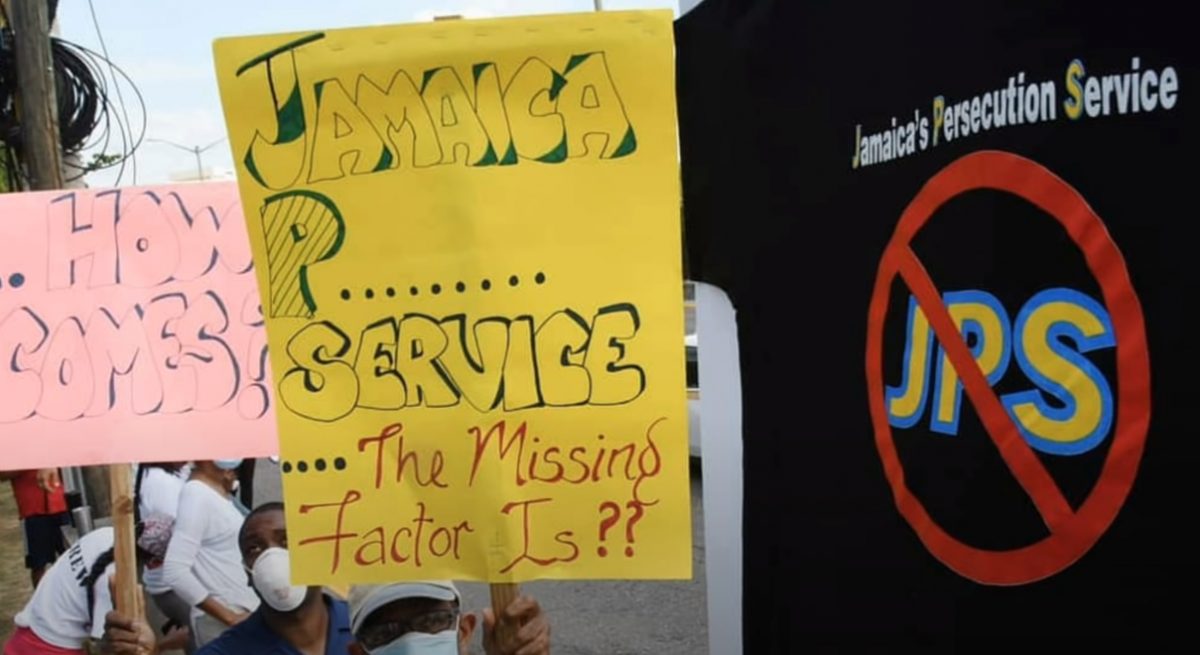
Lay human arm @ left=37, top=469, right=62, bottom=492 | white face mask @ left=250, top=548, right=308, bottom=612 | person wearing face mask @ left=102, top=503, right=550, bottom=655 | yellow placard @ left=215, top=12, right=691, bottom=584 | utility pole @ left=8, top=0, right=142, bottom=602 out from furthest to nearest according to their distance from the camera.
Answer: utility pole @ left=8, top=0, right=142, bottom=602 → human arm @ left=37, top=469, right=62, bottom=492 → white face mask @ left=250, top=548, right=308, bottom=612 → person wearing face mask @ left=102, top=503, right=550, bottom=655 → yellow placard @ left=215, top=12, right=691, bottom=584

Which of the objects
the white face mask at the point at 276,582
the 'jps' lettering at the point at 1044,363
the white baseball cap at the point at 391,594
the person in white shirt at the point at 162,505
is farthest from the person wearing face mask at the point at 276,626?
the 'jps' lettering at the point at 1044,363

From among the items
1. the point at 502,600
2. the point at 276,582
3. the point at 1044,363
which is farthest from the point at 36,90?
the point at 1044,363

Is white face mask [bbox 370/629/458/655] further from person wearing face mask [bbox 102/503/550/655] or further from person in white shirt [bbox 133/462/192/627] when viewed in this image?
person in white shirt [bbox 133/462/192/627]

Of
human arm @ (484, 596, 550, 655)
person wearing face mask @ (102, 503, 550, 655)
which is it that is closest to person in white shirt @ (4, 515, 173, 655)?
person wearing face mask @ (102, 503, 550, 655)

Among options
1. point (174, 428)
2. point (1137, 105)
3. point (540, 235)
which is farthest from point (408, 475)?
point (1137, 105)

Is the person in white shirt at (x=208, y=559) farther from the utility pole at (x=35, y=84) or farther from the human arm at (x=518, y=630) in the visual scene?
the utility pole at (x=35, y=84)

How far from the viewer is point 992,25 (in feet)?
4.56

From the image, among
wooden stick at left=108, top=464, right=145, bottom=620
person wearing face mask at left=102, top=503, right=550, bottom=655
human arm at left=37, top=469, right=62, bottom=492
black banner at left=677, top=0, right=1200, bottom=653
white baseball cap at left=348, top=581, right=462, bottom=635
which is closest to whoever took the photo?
black banner at left=677, top=0, right=1200, bottom=653

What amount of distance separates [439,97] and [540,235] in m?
0.29

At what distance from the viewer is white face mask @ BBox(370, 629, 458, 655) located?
2709mm

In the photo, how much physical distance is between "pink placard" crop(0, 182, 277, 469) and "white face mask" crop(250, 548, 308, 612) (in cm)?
35

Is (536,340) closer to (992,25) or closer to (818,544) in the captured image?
(818,544)

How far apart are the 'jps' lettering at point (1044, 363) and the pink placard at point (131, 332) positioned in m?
1.86

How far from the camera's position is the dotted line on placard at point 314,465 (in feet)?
7.35
